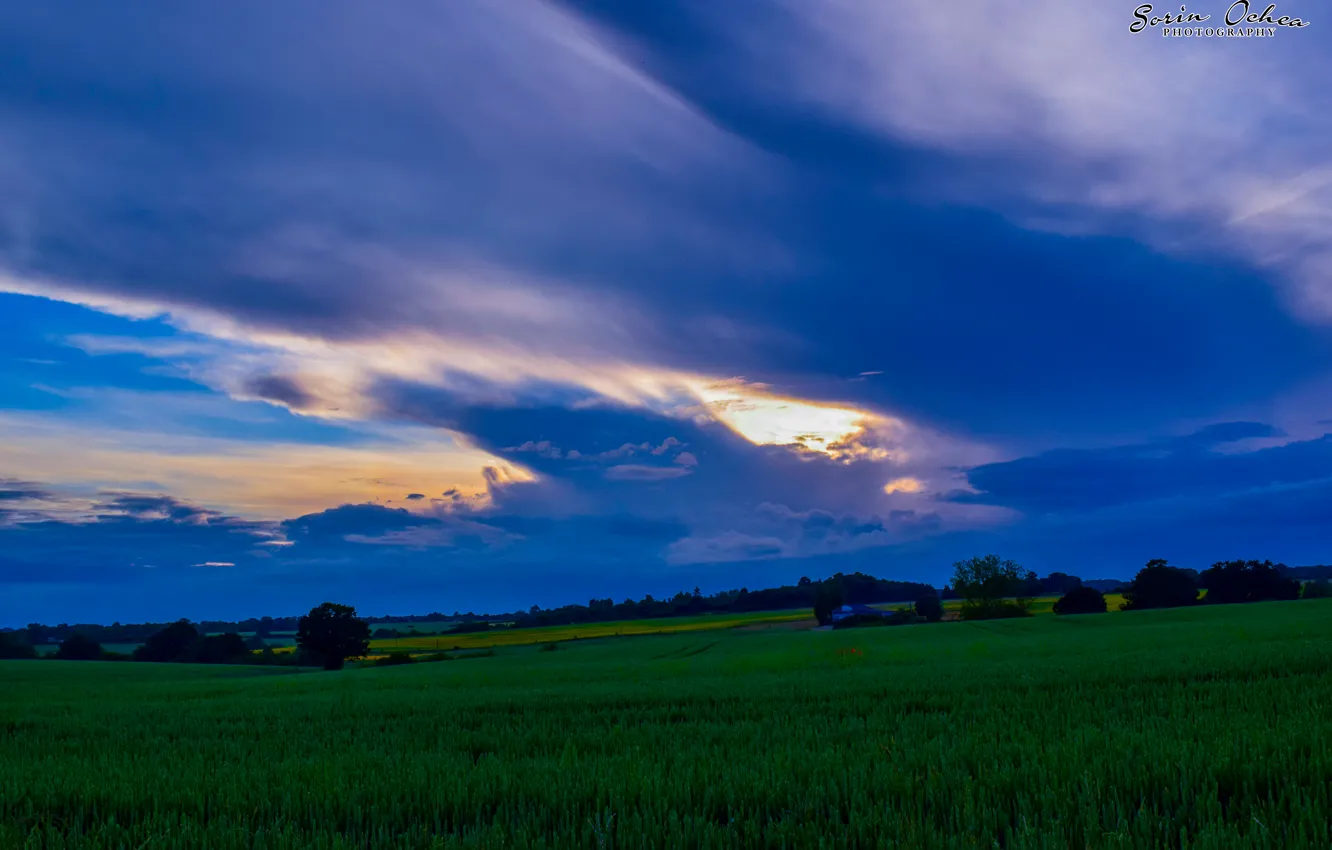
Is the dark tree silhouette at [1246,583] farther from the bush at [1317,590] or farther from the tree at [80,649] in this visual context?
the tree at [80,649]

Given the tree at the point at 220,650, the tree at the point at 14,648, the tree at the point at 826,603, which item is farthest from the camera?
the tree at the point at 826,603

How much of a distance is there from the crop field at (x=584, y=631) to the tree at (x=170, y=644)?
79.8 feet

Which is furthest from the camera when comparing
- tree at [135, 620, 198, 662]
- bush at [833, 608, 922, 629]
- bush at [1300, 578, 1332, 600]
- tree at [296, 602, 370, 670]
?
tree at [135, 620, 198, 662]

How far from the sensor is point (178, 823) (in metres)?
5.69

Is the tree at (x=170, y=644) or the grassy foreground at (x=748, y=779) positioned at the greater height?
the grassy foreground at (x=748, y=779)

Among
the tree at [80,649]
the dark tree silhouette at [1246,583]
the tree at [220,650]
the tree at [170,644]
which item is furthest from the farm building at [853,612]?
the tree at [80,649]

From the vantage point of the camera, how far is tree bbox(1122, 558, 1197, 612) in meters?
107

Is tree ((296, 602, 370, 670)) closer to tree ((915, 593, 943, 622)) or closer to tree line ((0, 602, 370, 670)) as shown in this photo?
tree line ((0, 602, 370, 670))

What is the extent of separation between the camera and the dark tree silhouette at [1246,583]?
105 m

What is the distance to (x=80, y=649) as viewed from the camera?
101375mm

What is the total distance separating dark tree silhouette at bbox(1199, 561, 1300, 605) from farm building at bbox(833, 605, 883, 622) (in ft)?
149

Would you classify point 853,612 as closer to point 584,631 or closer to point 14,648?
point 584,631

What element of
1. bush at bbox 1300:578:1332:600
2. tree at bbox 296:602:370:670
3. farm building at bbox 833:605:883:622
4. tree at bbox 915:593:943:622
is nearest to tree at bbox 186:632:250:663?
tree at bbox 296:602:370:670

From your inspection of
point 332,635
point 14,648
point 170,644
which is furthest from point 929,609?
point 14,648
